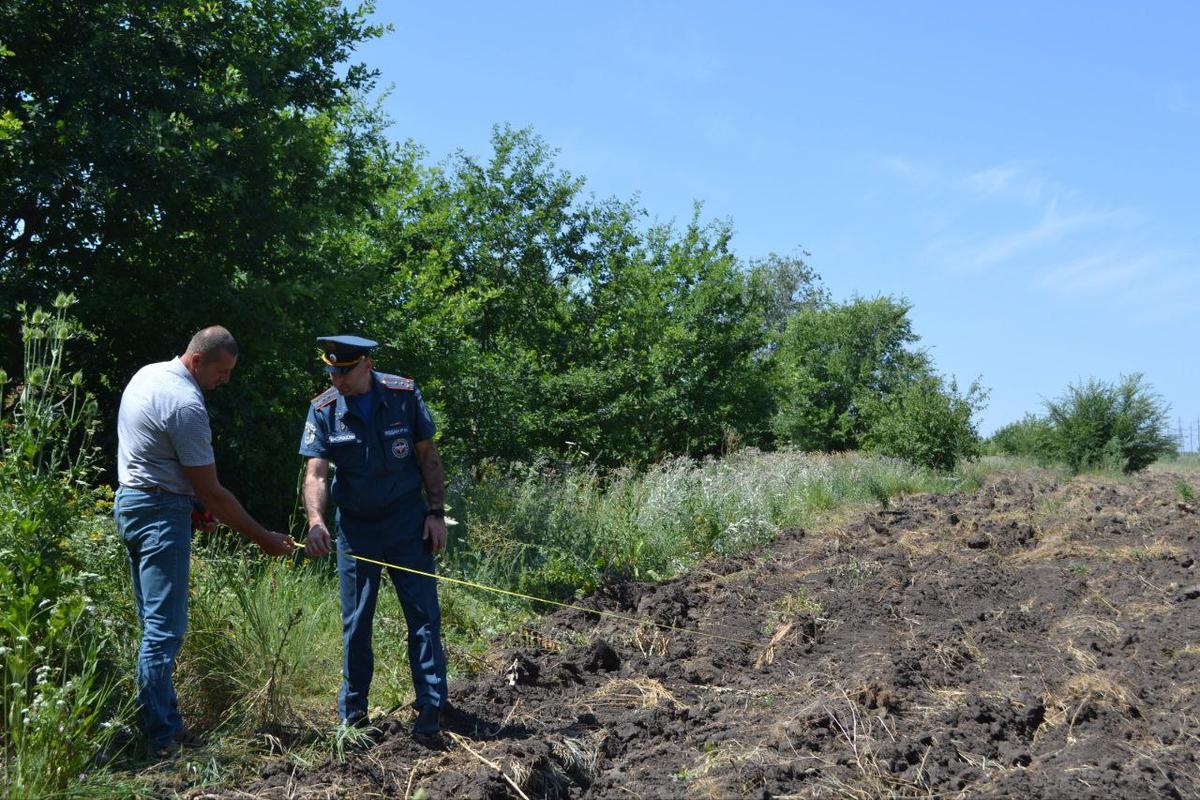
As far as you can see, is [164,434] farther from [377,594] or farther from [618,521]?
[618,521]

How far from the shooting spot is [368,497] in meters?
5.38

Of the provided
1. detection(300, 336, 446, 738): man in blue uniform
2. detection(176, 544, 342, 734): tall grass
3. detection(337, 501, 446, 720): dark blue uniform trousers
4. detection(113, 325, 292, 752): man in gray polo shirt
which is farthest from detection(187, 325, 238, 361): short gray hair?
detection(176, 544, 342, 734): tall grass

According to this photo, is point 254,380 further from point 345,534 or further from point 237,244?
point 345,534

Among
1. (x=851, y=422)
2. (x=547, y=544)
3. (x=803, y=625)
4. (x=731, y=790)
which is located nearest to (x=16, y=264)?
(x=547, y=544)

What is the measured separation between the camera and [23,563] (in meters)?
4.63

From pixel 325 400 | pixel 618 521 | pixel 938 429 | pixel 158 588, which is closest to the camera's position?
pixel 158 588

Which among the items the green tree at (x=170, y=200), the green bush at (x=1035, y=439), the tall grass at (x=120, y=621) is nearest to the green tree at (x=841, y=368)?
the green bush at (x=1035, y=439)

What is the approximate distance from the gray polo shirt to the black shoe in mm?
1595

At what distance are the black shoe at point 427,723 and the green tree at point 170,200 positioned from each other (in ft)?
19.0

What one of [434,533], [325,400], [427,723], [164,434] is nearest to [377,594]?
[434,533]

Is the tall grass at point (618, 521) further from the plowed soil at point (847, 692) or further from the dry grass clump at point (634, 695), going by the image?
the dry grass clump at point (634, 695)

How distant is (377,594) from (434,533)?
0.43m

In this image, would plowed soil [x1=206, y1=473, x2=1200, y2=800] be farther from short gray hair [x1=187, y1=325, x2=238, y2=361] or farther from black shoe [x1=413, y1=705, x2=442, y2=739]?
short gray hair [x1=187, y1=325, x2=238, y2=361]

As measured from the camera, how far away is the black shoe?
510cm
